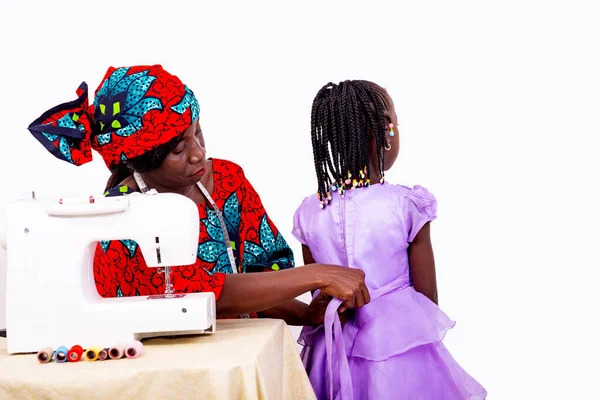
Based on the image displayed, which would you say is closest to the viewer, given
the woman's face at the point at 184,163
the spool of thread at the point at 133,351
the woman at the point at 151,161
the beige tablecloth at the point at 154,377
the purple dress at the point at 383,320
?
the beige tablecloth at the point at 154,377

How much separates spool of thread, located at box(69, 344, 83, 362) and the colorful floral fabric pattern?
0.21 metres

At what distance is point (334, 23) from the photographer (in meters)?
3.68

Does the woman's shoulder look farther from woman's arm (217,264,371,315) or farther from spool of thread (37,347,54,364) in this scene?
spool of thread (37,347,54,364)

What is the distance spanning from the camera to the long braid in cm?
240

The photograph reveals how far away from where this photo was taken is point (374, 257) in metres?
2.37

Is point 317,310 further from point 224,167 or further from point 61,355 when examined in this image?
point 61,355

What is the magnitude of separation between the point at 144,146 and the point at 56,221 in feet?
1.09

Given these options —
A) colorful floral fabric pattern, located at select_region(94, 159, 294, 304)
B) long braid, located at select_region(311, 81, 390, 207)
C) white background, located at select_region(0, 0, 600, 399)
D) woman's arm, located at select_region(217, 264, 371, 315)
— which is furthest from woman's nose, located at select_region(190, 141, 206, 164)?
white background, located at select_region(0, 0, 600, 399)

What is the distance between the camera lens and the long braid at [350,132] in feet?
7.88


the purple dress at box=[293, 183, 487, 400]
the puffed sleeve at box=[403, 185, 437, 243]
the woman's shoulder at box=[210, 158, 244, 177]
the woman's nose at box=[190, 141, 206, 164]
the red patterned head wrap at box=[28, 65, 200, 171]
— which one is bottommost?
the purple dress at box=[293, 183, 487, 400]

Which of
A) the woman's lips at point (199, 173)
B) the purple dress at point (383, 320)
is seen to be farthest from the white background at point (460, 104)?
the woman's lips at point (199, 173)

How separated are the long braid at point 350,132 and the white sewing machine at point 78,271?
685 millimetres

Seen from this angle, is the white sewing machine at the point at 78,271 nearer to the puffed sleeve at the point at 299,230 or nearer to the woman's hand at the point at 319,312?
the woman's hand at the point at 319,312

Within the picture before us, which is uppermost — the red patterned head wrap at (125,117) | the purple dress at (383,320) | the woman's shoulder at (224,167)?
the red patterned head wrap at (125,117)
